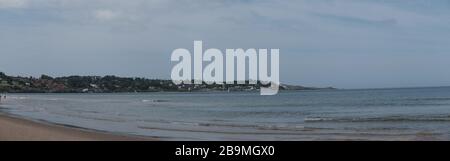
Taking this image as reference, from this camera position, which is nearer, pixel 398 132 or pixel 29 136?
pixel 29 136
